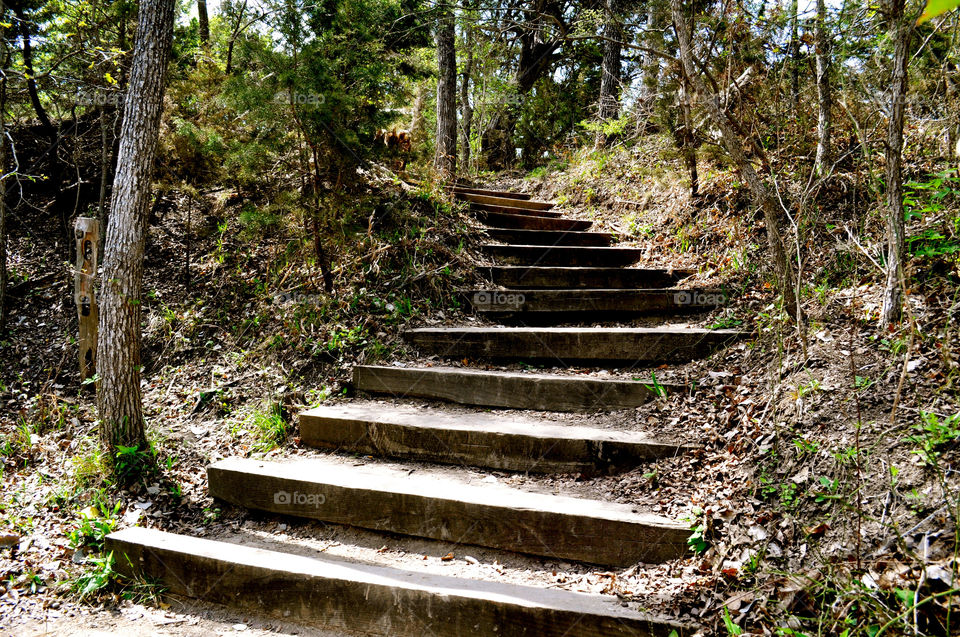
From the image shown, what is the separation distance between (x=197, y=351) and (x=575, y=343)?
3528 mm

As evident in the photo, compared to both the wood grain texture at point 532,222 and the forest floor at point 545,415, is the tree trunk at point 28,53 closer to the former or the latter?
the forest floor at point 545,415

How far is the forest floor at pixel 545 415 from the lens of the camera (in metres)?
2.09

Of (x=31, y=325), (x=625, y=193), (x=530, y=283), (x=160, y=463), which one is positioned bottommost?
(x=160, y=463)

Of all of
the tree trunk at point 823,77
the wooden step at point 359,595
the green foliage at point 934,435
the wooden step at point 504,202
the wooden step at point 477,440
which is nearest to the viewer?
the green foliage at point 934,435

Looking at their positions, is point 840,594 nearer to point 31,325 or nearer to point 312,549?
point 312,549

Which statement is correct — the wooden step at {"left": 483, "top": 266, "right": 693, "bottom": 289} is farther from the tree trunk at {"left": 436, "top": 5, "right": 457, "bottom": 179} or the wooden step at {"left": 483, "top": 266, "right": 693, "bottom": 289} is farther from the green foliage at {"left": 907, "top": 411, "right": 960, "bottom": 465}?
the tree trunk at {"left": 436, "top": 5, "right": 457, "bottom": 179}

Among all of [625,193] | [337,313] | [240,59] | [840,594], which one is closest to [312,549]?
[337,313]

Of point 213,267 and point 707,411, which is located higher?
point 213,267

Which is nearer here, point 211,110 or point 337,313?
point 337,313

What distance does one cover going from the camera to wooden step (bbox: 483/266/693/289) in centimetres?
484

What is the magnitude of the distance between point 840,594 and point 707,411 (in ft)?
4.33

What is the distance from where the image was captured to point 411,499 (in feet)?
9.42
